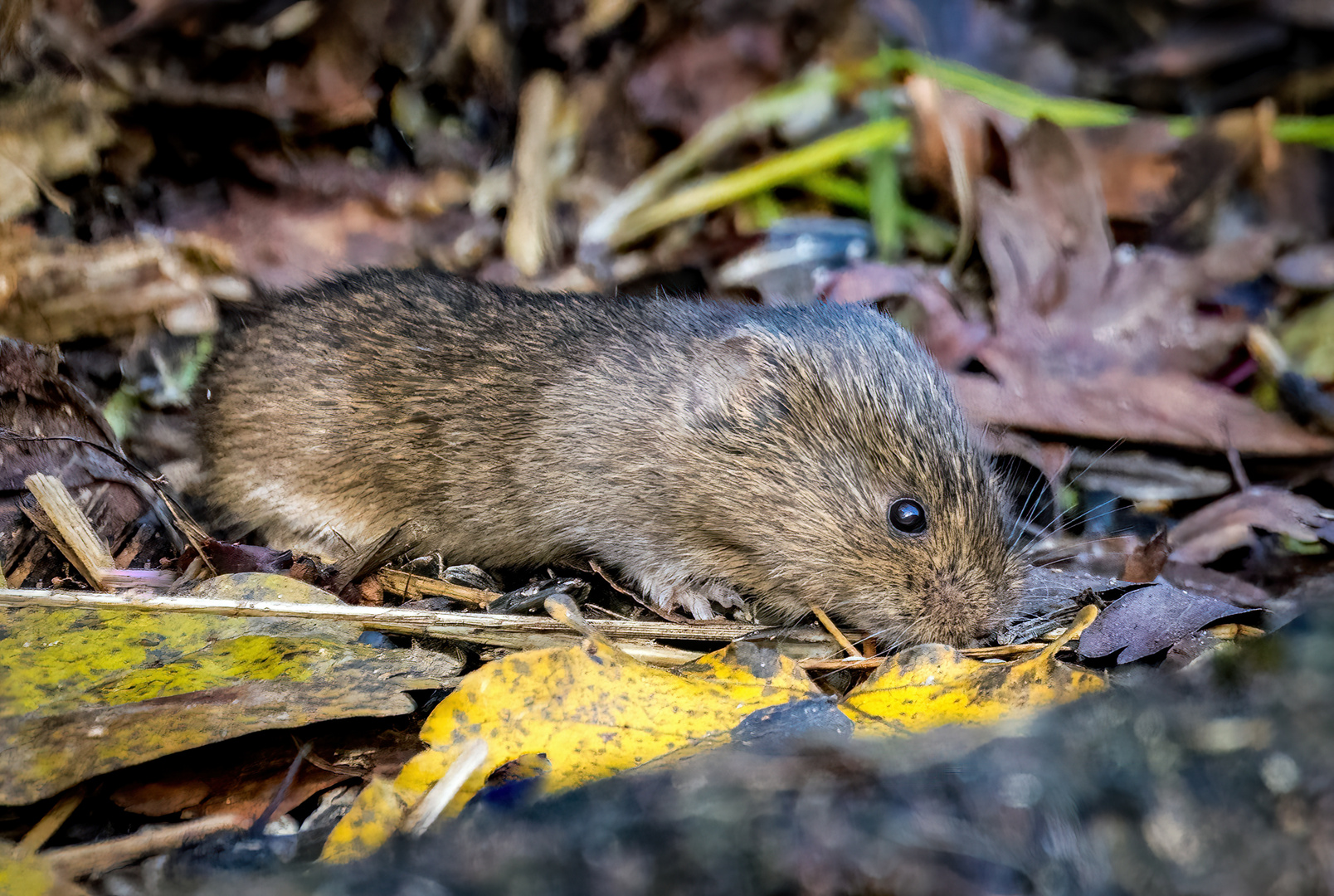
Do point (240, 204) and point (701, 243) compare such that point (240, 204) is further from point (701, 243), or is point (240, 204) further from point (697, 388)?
point (697, 388)

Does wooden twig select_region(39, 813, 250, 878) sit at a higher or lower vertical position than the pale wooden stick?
lower

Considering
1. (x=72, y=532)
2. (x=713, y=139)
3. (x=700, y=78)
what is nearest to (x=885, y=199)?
(x=713, y=139)

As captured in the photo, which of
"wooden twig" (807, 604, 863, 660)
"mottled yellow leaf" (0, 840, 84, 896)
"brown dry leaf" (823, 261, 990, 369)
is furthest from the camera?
"brown dry leaf" (823, 261, 990, 369)

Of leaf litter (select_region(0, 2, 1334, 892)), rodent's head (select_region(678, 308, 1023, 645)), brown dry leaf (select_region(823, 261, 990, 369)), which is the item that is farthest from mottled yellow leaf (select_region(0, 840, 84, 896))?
brown dry leaf (select_region(823, 261, 990, 369))

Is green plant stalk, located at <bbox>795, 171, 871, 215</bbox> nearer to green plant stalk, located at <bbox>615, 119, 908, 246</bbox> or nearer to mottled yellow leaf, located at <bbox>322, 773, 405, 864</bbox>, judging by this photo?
green plant stalk, located at <bbox>615, 119, 908, 246</bbox>

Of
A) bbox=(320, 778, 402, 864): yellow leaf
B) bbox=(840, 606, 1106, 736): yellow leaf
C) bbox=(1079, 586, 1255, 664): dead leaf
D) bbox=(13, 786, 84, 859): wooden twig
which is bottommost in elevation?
bbox=(1079, 586, 1255, 664): dead leaf

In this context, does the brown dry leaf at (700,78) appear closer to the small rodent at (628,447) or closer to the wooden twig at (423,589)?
the small rodent at (628,447)

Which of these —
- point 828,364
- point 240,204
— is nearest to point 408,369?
point 828,364
